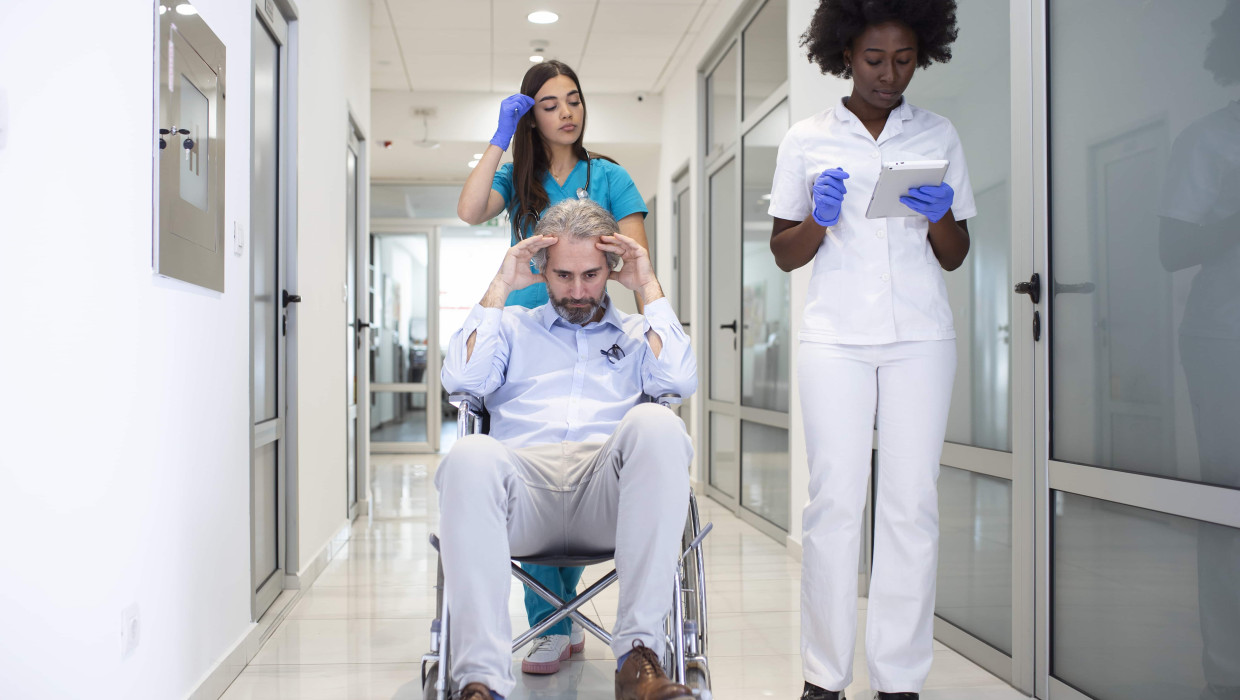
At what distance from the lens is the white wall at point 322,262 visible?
356 centimetres

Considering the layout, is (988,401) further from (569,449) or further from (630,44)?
(630,44)

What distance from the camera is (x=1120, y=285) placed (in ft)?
6.73

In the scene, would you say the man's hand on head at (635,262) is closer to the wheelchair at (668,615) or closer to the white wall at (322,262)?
the wheelchair at (668,615)

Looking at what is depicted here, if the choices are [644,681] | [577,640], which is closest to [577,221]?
[644,681]

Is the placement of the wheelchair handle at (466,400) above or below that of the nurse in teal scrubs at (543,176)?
below

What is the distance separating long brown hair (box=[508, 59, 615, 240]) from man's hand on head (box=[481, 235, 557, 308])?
317 millimetres

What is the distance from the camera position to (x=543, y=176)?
7.86 feet

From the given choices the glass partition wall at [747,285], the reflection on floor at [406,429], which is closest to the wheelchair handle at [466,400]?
the glass partition wall at [747,285]

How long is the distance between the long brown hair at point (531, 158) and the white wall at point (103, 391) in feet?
2.60

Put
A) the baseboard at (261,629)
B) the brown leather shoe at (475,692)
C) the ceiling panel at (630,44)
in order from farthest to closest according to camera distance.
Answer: the ceiling panel at (630,44), the baseboard at (261,629), the brown leather shoe at (475,692)

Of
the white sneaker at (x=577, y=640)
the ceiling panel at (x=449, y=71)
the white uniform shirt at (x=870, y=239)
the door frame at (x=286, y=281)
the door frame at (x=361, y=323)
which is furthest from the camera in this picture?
the ceiling panel at (x=449, y=71)

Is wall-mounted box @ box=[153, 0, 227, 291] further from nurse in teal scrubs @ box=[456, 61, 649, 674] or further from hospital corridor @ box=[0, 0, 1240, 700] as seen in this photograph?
nurse in teal scrubs @ box=[456, 61, 649, 674]

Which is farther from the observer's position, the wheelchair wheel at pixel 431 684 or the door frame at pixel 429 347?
the door frame at pixel 429 347

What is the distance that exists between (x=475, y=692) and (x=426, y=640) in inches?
52.8
